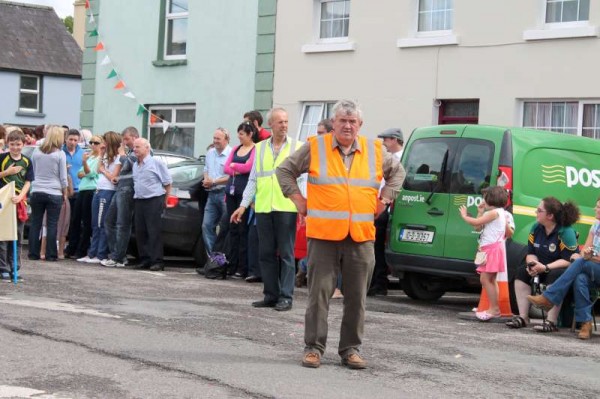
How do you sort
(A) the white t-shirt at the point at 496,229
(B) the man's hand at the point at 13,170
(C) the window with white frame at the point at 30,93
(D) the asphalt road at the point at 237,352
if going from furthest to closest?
(C) the window with white frame at the point at 30,93 < (B) the man's hand at the point at 13,170 < (A) the white t-shirt at the point at 496,229 < (D) the asphalt road at the point at 237,352

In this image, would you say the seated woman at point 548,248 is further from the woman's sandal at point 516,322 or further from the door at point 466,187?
the door at point 466,187

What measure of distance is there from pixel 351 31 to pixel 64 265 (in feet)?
24.4

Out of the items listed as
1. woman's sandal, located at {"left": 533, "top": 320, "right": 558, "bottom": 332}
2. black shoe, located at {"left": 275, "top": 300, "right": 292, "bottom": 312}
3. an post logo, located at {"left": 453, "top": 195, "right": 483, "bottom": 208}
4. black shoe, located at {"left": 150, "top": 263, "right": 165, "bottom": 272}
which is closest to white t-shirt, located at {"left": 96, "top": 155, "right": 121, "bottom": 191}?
black shoe, located at {"left": 150, "top": 263, "right": 165, "bottom": 272}

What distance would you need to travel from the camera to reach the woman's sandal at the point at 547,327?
11.7m

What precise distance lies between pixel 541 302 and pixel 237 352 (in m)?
4.09

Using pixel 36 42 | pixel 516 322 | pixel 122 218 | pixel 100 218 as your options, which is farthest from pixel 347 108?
pixel 36 42

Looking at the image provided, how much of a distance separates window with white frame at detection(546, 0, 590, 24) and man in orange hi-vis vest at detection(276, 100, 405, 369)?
1014 centimetres

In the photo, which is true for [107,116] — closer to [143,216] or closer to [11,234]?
[143,216]

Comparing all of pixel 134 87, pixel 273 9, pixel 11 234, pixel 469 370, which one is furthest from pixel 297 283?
pixel 134 87

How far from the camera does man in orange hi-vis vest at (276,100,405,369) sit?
872cm

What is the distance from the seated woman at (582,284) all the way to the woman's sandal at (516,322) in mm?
215

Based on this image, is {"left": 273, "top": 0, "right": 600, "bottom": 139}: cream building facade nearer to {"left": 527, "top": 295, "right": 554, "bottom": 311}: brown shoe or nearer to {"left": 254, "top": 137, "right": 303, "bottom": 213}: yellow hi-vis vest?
{"left": 527, "top": 295, "right": 554, "bottom": 311}: brown shoe

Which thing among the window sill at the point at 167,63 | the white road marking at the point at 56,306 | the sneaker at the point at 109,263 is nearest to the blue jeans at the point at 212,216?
the sneaker at the point at 109,263

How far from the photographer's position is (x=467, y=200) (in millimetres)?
13070
